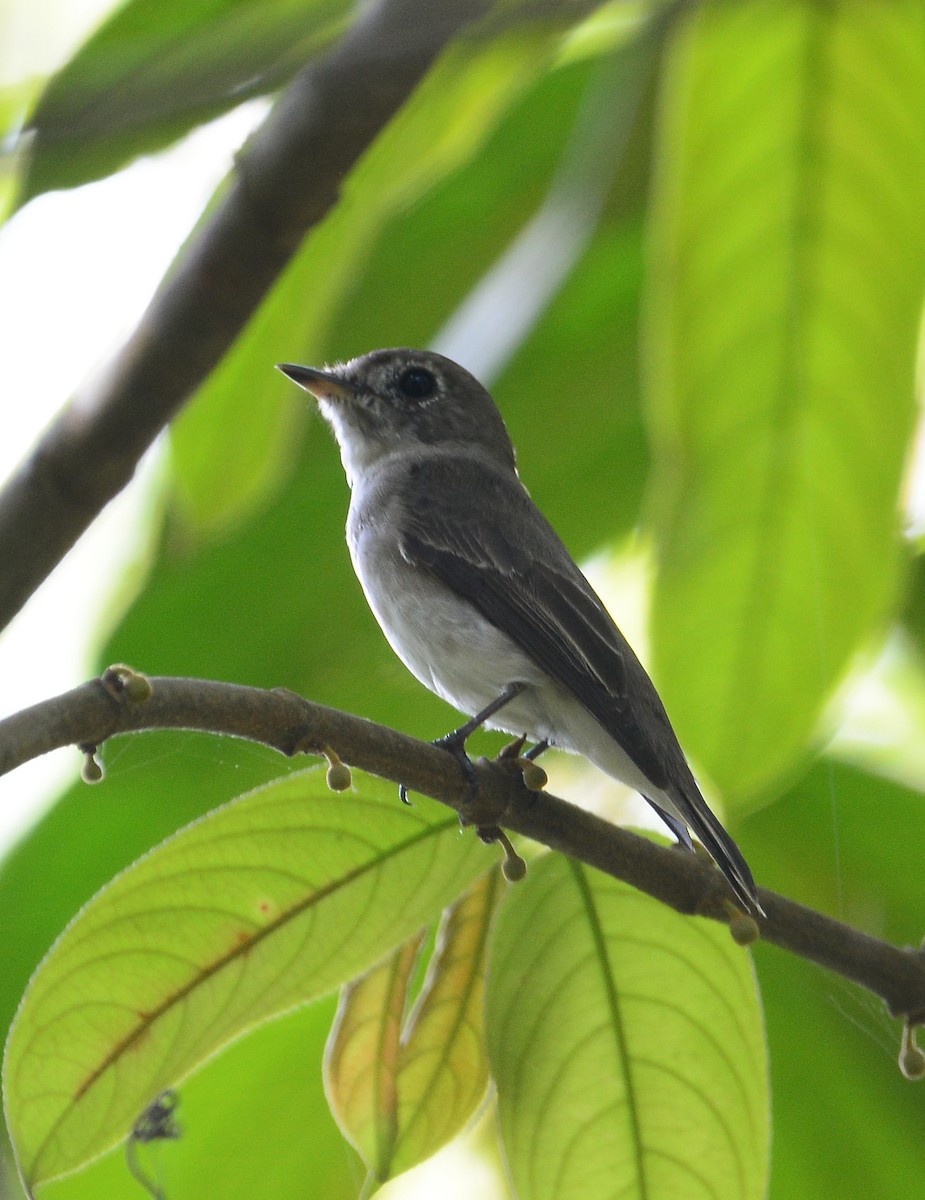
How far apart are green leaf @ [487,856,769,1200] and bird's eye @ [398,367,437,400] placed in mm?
1815

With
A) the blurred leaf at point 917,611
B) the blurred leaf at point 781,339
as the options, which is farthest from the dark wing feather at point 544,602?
the blurred leaf at point 917,611

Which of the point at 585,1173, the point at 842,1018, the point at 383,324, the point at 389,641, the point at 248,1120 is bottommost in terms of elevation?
the point at 842,1018

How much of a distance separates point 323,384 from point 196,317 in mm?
1434

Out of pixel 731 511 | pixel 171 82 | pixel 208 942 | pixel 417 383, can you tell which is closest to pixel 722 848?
pixel 731 511

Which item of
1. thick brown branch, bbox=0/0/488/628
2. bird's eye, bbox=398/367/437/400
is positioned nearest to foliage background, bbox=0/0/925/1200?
thick brown branch, bbox=0/0/488/628

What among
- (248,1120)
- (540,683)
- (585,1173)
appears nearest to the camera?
(585,1173)

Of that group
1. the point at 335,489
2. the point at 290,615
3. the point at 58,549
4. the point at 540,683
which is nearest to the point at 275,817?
the point at 58,549

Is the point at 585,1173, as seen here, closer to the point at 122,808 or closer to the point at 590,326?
the point at 122,808

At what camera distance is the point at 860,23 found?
1.75 metres

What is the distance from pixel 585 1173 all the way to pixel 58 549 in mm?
836

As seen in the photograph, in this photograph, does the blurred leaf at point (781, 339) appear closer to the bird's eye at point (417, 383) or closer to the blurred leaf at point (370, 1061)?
the blurred leaf at point (370, 1061)

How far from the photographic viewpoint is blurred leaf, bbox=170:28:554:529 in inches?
73.3

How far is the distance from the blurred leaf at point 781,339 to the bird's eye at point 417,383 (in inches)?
55.0

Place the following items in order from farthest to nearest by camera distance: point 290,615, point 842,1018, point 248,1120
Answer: point 290,615
point 842,1018
point 248,1120
